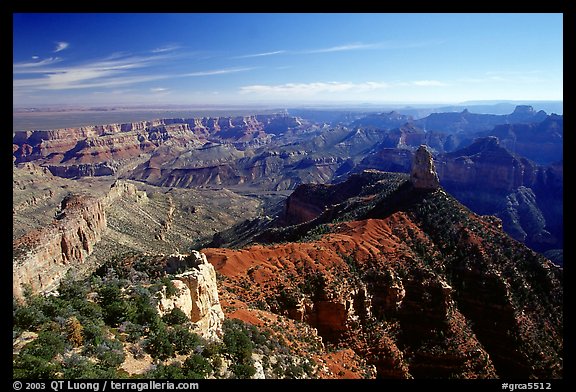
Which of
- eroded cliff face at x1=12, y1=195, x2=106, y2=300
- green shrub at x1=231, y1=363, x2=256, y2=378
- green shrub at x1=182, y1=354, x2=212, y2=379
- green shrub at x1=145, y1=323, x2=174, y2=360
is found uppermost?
green shrub at x1=145, y1=323, x2=174, y2=360

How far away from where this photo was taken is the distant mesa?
37.2 meters

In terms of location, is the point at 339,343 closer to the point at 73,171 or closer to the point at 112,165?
the point at 73,171

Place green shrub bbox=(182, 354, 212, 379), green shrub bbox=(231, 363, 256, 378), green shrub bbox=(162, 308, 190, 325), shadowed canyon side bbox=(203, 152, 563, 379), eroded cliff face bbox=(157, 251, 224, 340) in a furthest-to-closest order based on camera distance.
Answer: shadowed canyon side bbox=(203, 152, 563, 379) → eroded cliff face bbox=(157, 251, 224, 340) → green shrub bbox=(162, 308, 190, 325) → green shrub bbox=(231, 363, 256, 378) → green shrub bbox=(182, 354, 212, 379)

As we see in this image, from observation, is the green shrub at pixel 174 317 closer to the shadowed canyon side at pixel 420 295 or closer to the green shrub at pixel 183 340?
the green shrub at pixel 183 340

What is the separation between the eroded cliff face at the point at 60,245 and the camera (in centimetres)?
3794

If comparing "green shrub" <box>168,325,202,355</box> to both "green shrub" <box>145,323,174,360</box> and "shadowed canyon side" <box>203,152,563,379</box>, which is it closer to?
"green shrub" <box>145,323,174,360</box>

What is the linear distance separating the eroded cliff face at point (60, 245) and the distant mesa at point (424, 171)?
105ft

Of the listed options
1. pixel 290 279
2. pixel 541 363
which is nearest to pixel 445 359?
pixel 541 363

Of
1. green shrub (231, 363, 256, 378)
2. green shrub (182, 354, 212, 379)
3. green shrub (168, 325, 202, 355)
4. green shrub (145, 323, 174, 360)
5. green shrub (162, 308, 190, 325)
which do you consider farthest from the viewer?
green shrub (162, 308, 190, 325)

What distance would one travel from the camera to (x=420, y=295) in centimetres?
2588

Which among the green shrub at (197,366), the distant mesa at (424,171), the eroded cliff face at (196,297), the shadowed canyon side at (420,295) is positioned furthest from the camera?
the distant mesa at (424,171)

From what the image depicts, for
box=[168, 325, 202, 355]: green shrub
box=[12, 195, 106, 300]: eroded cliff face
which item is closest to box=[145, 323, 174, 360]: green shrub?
box=[168, 325, 202, 355]: green shrub

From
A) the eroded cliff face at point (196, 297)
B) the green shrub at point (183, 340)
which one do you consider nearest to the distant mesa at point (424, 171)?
the eroded cliff face at point (196, 297)

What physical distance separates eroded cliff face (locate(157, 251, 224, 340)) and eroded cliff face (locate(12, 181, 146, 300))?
736 inches
